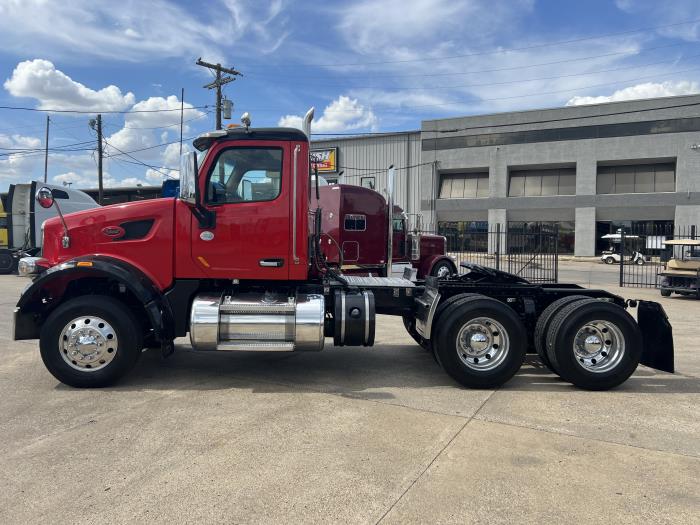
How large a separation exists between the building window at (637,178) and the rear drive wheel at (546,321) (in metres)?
39.9

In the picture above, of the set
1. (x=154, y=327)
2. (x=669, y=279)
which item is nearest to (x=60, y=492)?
(x=154, y=327)

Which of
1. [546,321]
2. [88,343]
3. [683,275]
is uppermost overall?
[683,275]

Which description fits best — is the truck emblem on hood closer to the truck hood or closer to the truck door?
the truck hood

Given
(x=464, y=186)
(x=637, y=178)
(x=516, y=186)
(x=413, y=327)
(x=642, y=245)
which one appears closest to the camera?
(x=413, y=327)

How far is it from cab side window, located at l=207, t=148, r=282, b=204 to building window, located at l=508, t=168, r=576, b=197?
40.9 metres

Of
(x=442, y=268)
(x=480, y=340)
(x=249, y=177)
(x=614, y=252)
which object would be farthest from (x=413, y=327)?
(x=614, y=252)

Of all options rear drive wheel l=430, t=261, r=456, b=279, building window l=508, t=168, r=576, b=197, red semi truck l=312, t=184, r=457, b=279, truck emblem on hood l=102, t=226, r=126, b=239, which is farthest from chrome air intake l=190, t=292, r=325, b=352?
building window l=508, t=168, r=576, b=197

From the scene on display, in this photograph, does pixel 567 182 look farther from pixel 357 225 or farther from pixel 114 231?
A: pixel 114 231

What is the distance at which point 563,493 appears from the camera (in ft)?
10.8

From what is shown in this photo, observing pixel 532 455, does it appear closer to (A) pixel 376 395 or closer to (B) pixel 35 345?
(A) pixel 376 395

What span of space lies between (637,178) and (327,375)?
4187cm

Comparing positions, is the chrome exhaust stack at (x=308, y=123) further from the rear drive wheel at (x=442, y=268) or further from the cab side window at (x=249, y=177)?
the rear drive wheel at (x=442, y=268)

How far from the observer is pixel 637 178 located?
4022 centimetres

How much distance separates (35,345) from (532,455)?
284 inches
